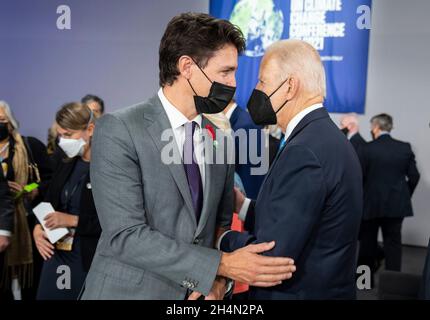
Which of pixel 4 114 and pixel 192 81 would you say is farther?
pixel 4 114

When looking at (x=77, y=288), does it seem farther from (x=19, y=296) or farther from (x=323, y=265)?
(x=323, y=265)

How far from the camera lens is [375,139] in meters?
5.66

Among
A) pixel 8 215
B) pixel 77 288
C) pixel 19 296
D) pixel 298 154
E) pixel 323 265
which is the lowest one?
pixel 19 296

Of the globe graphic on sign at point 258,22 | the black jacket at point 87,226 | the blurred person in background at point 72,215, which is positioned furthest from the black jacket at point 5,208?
the globe graphic on sign at point 258,22

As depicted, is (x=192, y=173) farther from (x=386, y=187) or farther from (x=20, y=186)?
(x=386, y=187)

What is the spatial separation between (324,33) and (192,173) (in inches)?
231

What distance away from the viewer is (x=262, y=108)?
74.4 inches

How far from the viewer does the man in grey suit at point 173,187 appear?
1522mm

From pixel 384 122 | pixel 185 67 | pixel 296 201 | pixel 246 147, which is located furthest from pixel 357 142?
pixel 296 201

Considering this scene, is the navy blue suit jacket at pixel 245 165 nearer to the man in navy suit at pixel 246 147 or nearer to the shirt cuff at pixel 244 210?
the man in navy suit at pixel 246 147

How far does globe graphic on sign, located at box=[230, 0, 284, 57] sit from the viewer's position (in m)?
7.15

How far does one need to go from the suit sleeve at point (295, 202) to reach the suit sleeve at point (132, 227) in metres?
0.20

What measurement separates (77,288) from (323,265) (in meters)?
1.65
